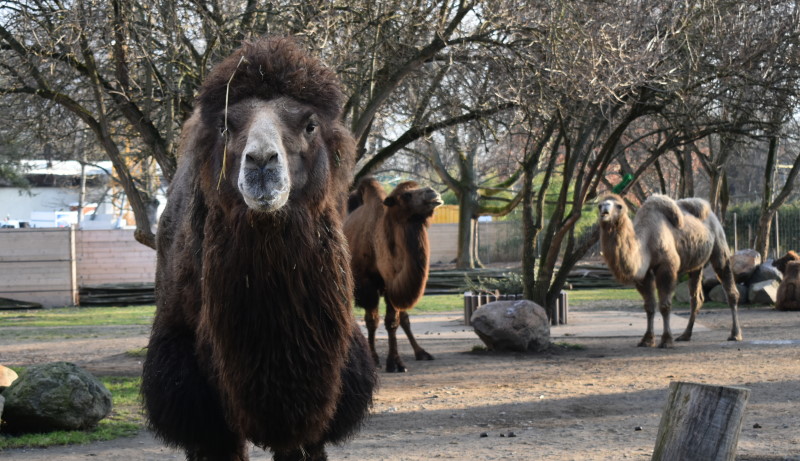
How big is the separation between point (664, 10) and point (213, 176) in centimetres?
727

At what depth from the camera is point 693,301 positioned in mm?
13141

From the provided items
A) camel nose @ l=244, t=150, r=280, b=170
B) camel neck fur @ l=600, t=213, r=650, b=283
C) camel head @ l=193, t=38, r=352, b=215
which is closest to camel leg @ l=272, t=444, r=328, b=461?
camel head @ l=193, t=38, r=352, b=215

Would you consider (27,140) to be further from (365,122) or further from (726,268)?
(726,268)

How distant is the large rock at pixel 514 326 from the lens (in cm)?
1127

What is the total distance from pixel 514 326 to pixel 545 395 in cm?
274

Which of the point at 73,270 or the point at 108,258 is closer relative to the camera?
the point at 73,270

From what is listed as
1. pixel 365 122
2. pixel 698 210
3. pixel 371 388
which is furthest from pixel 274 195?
pixel 698 210

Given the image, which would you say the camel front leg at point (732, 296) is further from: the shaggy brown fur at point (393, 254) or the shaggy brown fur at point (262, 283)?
the shaggy brown fur at point (262, 283)

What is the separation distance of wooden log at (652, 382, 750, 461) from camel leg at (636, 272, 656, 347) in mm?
7770

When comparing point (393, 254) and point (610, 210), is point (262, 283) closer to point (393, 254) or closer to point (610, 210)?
point (393, 254)

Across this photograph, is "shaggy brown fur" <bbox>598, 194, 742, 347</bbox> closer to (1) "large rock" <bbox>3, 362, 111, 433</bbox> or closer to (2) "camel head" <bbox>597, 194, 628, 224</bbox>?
(2) "camel head" <bbox>597, 194, 628, 224</bbox>

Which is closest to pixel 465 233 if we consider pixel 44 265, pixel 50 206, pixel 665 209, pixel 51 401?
pixel 44 265

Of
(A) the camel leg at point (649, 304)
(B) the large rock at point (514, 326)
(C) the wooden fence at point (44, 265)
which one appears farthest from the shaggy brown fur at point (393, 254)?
(C) the wooden fence at point (44, 265)

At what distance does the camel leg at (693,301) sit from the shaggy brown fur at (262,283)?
9442 mm
